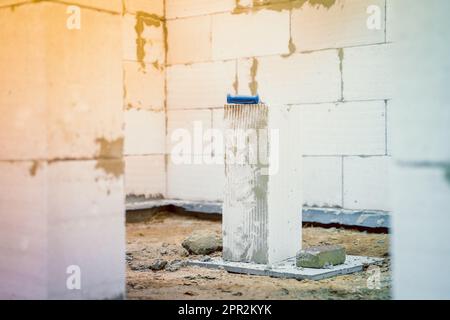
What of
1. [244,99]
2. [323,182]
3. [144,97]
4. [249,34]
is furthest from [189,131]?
[244,99]

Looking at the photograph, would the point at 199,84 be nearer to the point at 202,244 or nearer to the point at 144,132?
the point at 144,132

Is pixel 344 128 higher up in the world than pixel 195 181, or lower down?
higher up

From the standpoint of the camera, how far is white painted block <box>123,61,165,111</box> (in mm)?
8938

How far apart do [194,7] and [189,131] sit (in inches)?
68.6

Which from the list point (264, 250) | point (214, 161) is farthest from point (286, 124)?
point (214, 161)

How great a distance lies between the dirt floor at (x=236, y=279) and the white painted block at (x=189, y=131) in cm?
186

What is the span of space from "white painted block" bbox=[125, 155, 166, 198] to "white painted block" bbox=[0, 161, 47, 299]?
5051 mm

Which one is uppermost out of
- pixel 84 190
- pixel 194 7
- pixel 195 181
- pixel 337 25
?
pixel 194 7

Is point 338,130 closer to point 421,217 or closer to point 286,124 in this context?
point 286,124

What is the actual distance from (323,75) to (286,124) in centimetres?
241

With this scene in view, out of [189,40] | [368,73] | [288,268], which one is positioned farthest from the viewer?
[189,40]

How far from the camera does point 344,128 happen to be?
25.2 ft

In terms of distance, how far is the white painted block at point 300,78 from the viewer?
25.5ft

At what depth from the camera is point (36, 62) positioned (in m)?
3.54
